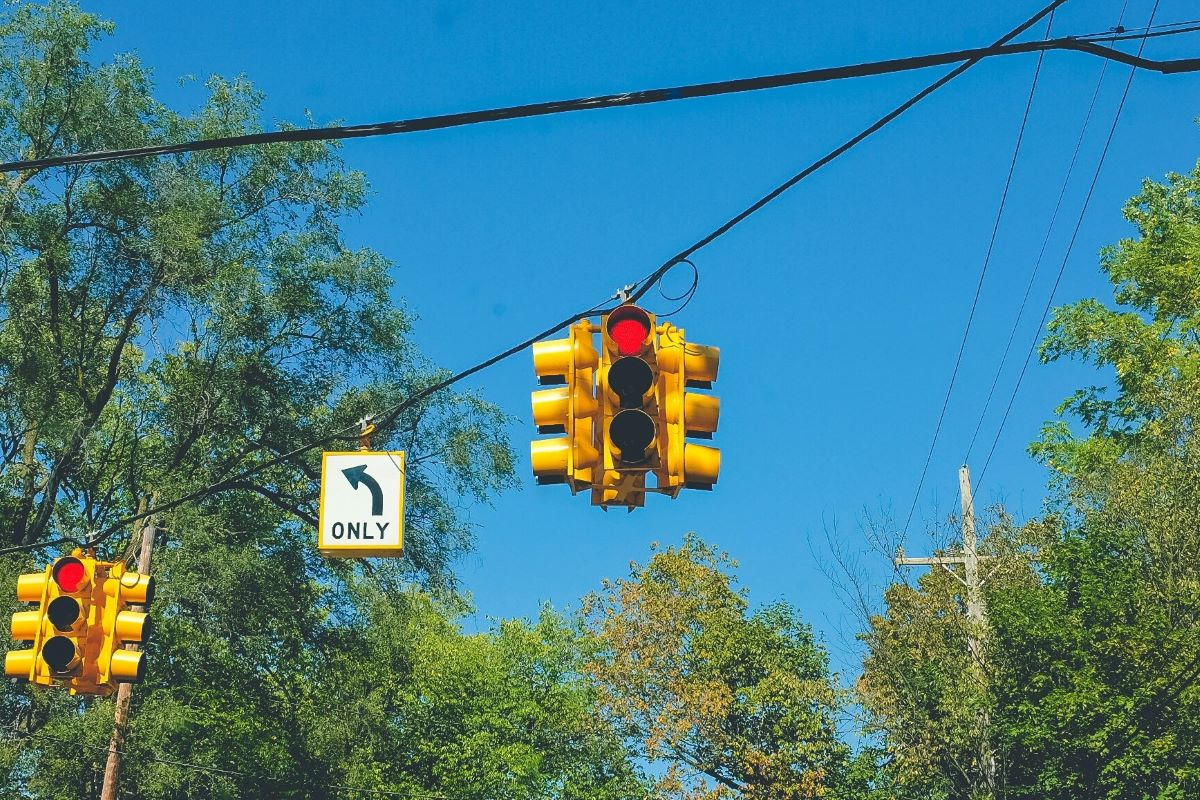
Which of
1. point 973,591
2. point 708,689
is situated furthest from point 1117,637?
A: point 708,689

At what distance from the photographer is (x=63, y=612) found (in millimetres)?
13203

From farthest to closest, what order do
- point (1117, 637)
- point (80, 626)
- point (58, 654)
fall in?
point (1117, 637) → point (80, 626) → point (58, 654)

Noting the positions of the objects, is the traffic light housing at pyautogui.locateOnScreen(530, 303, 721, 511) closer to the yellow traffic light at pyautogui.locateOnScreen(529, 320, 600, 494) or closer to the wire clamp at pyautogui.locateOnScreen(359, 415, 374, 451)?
the yellow traffic light at pyautogui.locateOnScreen(529, 320, 600, 494)

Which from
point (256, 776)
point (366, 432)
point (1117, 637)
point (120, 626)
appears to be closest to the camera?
point (366, 432)

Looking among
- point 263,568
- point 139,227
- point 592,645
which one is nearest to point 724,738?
point 592,645

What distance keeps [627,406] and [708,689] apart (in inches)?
1403

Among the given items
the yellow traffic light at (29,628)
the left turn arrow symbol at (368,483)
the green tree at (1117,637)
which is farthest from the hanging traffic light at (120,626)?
the green tree at (1117,637)

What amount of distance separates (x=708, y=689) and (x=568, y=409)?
35.5 meters

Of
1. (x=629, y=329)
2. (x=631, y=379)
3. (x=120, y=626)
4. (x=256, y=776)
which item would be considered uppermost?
(x=256, y=776)

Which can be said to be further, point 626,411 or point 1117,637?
point 1117,637

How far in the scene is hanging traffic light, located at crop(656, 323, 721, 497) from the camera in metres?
9.59

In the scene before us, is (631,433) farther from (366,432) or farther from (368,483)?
(366,432)

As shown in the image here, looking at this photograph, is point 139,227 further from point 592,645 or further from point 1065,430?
point 1065,430

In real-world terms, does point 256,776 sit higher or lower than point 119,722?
higher
